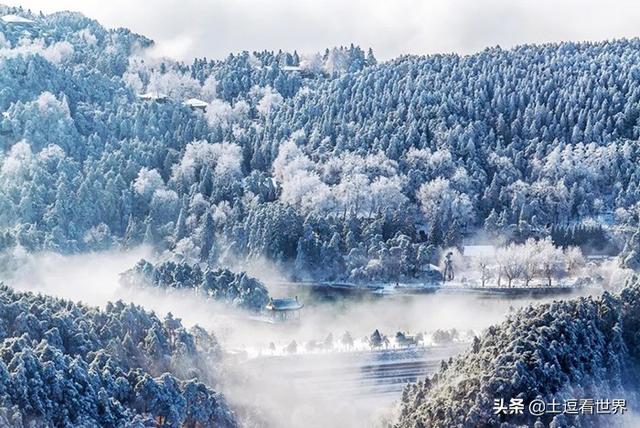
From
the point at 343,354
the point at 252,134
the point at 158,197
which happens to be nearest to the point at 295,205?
the point at 158,197

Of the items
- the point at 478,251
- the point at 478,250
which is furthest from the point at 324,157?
the point at 478,251

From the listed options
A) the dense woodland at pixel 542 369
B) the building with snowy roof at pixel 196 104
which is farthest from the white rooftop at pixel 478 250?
the building with snowy roof at pixel 196 104

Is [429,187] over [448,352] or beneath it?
over

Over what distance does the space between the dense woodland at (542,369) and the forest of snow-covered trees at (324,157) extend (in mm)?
33888

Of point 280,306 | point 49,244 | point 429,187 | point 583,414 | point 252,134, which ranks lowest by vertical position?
point 583,414

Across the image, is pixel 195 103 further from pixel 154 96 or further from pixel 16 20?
pixel 16 20

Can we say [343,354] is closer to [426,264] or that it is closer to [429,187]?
[426,264]

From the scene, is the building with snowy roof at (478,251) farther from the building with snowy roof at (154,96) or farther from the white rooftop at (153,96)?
the white rooftop at (153,96)

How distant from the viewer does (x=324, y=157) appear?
94812mm

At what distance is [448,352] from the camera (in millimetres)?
51906

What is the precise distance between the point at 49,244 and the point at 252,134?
100ft

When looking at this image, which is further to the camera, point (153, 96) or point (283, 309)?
point (153, 96)

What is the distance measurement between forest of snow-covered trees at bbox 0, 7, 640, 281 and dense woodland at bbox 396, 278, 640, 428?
33888 mm

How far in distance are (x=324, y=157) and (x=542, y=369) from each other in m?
59.6
